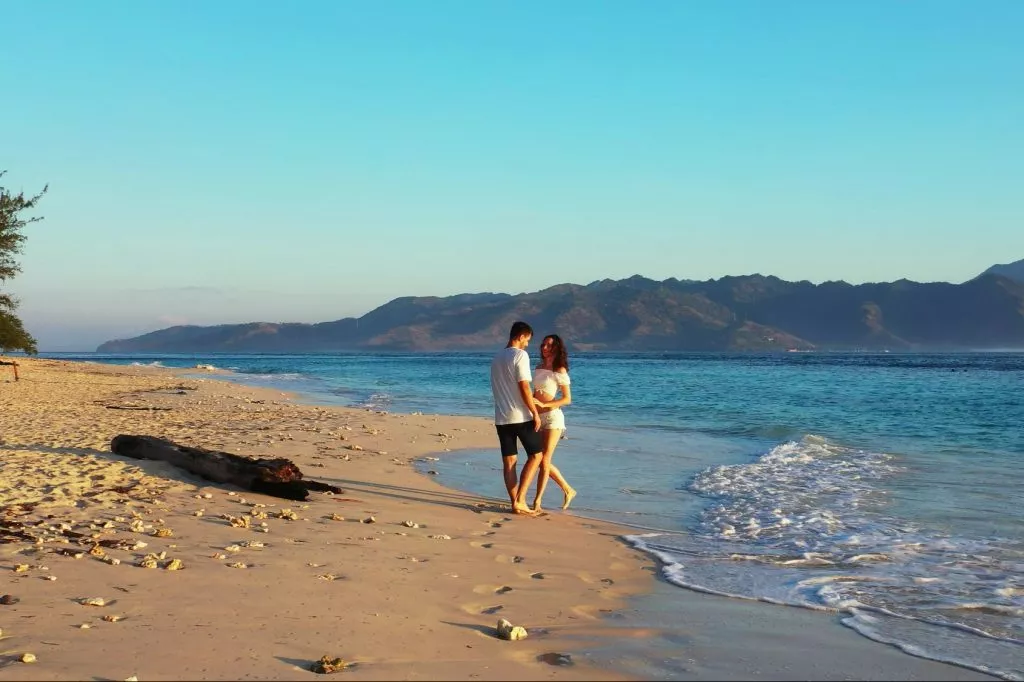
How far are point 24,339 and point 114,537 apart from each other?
35.4 m

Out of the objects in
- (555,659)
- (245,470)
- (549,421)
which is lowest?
(555,659)

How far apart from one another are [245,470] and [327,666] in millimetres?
5716

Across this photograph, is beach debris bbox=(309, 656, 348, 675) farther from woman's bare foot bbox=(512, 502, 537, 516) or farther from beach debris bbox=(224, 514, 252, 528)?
woman's bare foot bbox=(512, 502, 537, 516)

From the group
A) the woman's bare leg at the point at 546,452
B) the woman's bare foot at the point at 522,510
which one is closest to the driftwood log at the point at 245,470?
the woman's bare foot at the point at 522,510

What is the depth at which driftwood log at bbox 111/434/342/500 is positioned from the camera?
8.84 m

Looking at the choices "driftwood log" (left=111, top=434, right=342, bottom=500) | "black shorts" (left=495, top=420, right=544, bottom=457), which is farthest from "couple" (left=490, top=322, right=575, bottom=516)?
"driftwood log" (left=111, top=434, right=342, bottom=500)

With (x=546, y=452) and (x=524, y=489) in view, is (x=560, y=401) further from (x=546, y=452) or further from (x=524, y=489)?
(x=524, y=489)

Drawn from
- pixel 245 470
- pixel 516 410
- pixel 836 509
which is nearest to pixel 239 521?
pixel 245 470

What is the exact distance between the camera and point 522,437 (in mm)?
9023

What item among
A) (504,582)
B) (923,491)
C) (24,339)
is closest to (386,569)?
(504,582)

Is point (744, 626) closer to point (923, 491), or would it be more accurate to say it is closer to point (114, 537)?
point (114, 537)

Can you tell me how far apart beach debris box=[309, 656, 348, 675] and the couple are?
16.3ft

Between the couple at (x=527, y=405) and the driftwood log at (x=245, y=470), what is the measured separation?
88.2 inches

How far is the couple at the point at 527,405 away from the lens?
888 cm
